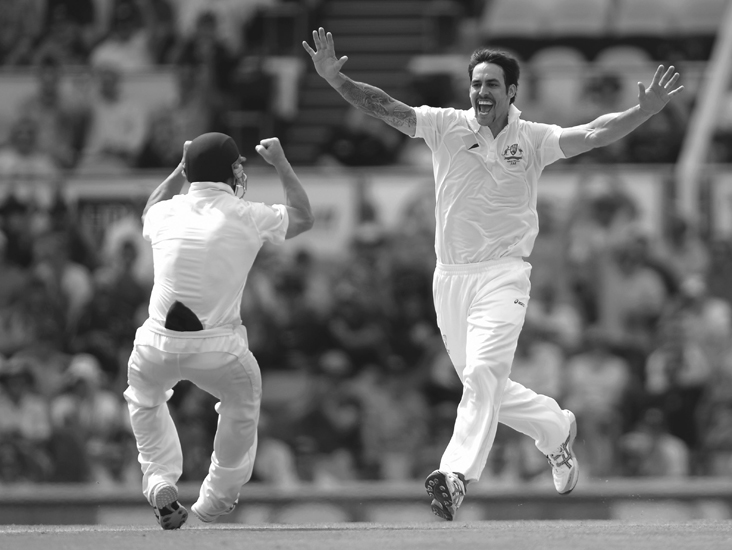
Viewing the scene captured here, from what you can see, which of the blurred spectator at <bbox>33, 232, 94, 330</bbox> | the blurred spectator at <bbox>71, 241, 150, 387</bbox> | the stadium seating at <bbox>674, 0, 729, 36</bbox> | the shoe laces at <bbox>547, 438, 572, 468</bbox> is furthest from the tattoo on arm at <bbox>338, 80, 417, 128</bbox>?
the stadium seating at <bbox>674, 0, 729, 36</bbox>

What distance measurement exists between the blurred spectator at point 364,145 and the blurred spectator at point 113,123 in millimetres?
2229

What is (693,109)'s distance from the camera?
1596 centimetres

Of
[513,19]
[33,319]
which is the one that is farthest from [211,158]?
[513,19]

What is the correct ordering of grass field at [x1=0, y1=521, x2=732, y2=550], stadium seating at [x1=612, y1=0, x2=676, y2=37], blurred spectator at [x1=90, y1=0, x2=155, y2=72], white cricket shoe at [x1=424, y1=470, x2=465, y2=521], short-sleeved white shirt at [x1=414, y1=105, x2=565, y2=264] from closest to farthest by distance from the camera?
grass field at [x1=0, y1=521, x2=732, y2=550] < white cricket shoe at [x1=424, y1=470, x2=465, y2=521] < short-sleeved white shirt at [x1=414, y1=105, x2=565, y2=264] < blurred spectator at [x1=90, y1=0, x2=155, y2=72] < stadium seating at [x1=612, y1=0, x2=676, y2=37]

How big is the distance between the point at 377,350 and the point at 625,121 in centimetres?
608

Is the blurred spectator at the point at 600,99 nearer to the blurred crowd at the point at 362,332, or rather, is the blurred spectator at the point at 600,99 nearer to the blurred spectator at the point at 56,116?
the blurred crowd at the point at 362,332

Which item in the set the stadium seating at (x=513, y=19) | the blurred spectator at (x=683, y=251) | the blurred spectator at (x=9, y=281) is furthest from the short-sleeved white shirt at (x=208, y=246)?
the stadium seating at (x=513, y=19)

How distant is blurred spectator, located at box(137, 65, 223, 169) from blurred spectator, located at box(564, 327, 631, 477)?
5.36 m

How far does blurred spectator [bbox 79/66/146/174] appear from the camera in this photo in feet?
52.5

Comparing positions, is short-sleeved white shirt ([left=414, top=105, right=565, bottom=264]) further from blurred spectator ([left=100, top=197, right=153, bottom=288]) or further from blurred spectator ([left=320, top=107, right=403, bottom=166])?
blurred spectator ([left=320, top=107, right=403, bottom=166])

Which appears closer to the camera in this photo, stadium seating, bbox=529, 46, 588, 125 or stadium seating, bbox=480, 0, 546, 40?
stadium seating, bbox=529, 46, 588, 125

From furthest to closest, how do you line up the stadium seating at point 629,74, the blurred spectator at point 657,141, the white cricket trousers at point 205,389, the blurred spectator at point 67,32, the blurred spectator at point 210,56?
the blurred spectator at point 67,32 → the blurred spectator at point 210,56 → the stadium seating at point 629,74 → the blurred spectator at point 657,141 → the white cricket trousers at point 205,389

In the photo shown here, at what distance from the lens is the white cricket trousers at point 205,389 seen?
786cm

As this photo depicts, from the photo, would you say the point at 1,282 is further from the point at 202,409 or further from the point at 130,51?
the point at 130,51
